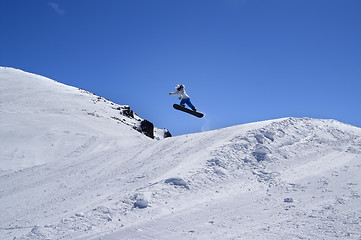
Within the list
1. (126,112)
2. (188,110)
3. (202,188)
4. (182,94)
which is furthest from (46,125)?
(202,188)

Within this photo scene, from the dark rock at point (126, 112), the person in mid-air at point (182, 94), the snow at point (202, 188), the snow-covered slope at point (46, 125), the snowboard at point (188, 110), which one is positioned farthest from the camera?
the dark rock at point (126, 112)

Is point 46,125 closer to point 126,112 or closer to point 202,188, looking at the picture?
point 126,112

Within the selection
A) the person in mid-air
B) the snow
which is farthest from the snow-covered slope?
the person in mid-air

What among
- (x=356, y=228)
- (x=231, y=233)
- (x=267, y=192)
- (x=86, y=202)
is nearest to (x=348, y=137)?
(x=267, y=192)

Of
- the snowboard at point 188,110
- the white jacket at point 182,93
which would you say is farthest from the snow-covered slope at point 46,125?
the white jacket at point 182,93

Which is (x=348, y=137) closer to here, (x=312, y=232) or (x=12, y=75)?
(x=312, y=232)

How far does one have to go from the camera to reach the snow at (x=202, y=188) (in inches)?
244

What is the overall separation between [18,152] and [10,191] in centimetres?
719

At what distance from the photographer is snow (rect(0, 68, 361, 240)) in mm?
6188

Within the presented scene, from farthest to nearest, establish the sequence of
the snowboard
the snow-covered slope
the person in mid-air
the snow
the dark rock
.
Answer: the dark rock
the snow-covered slope
the snowboard
the person in mid-air
the snow

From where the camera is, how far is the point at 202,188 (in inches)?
334

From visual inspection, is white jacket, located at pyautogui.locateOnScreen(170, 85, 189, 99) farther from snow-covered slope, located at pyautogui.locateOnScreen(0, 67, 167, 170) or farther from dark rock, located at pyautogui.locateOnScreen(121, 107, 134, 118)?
dark rock, located at pyautogui.locateOnScreen(121, 107, 134, 118)

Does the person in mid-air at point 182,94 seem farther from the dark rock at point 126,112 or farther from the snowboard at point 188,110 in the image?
the dark rock at point 126,112

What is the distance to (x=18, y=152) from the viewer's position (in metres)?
17.5
